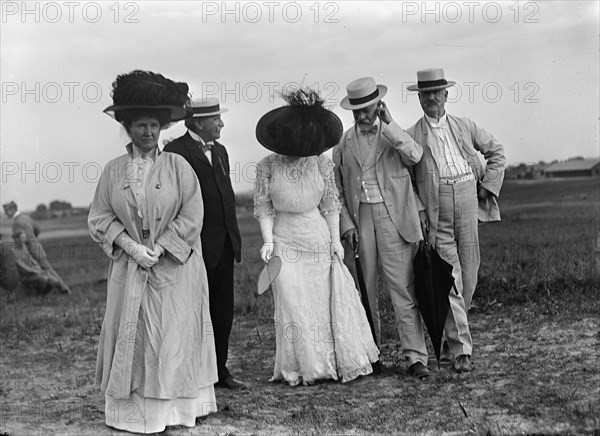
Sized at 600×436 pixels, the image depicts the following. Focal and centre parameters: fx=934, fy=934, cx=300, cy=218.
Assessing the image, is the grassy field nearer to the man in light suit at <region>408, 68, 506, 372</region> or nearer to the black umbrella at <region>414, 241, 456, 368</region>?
the black umbrella at <region>414, 241, 456, 368</region>

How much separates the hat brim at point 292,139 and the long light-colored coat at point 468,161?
644mm

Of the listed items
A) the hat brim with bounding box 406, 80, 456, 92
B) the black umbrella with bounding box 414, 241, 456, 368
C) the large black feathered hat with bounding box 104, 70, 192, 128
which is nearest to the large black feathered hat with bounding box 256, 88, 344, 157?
the hat brim with bounding box 406, 80, 456, 92

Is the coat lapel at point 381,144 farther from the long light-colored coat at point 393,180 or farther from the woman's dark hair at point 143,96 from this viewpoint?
the woman's dark hair at point 143,96

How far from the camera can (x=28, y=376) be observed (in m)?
8.04

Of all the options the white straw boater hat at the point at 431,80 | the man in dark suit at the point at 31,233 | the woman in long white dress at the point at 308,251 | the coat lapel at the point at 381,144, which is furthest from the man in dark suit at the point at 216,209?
the man in dark suit at the point at 31,233

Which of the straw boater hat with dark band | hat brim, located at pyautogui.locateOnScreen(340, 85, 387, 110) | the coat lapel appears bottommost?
the straw boater hat with dark band

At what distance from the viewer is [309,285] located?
6758mm

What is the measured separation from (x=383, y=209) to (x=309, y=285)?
78cm

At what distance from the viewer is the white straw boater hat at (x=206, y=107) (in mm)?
6781

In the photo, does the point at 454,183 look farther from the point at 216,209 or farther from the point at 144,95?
the point at 144,95

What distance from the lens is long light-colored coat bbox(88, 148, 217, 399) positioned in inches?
227

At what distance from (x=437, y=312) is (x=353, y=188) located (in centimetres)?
110

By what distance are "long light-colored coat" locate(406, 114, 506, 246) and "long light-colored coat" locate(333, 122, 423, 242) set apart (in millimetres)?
103

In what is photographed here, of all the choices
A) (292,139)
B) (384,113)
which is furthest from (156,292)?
(384,113)
